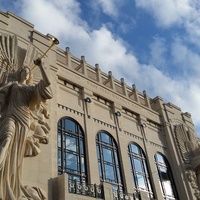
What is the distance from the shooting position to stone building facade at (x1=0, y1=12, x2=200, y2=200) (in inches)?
481

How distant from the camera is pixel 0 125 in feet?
35.3

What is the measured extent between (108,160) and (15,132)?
21.2 feet

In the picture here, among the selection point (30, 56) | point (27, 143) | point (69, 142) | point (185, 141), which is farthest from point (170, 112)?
point (27, 143)

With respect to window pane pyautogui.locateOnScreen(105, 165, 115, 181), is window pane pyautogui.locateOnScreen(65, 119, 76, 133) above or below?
above

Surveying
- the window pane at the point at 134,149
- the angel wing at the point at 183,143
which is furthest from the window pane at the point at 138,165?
the angel wing at the point at 183,143

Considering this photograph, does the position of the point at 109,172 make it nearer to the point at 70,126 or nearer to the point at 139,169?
the point at 139,169

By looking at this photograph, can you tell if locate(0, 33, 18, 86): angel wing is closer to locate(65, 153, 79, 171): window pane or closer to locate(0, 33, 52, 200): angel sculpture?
locate(0, 33, 52, 200): angel sculpture

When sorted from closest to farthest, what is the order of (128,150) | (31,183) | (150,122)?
1. (31,183)
2. (128,150)
3. (150,122)

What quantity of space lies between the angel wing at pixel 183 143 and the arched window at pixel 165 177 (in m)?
1.71

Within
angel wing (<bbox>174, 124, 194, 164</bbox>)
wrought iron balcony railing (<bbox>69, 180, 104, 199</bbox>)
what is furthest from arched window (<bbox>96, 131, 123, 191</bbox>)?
angel wing (<bbox>174, 124, 194, 164</bbox>)

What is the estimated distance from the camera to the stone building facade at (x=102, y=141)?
→ 40.1 feet

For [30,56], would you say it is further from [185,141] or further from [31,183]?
[185,141]

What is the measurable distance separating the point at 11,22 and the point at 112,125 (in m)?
7.99

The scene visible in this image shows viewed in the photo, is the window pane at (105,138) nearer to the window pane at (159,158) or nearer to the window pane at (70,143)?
the window pane at (70,143)
